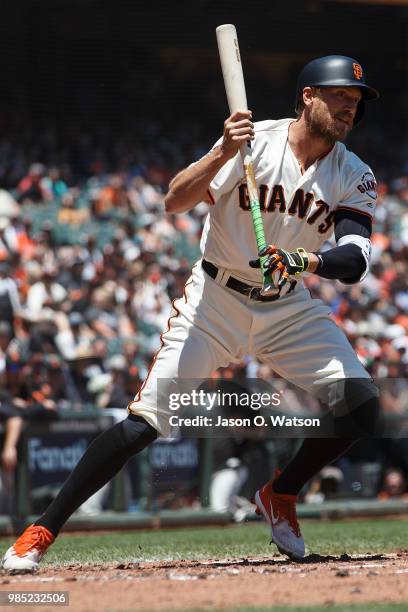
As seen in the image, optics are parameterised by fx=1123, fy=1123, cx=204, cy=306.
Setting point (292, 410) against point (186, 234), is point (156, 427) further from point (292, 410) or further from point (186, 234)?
point (186, 234)

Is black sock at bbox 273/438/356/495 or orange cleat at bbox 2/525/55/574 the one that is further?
black sock at bbox 273/438/356/495

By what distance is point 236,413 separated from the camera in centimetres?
597

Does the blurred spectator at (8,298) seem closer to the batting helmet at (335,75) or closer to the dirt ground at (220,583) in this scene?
the dirt ground at (220,583)

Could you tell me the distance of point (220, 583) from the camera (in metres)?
3.88

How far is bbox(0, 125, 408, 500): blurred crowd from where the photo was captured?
9.66 m

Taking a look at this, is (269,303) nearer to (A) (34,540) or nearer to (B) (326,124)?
(B) (326,124)

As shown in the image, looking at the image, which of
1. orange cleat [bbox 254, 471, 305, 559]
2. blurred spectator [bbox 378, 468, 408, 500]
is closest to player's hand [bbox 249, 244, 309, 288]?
orange cleat [bbox 254, 471, 305, 559]

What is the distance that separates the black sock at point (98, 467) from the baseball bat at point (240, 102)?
739 millimetres

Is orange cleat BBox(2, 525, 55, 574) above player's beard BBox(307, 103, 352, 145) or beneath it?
beneath

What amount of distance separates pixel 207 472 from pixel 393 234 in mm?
8340

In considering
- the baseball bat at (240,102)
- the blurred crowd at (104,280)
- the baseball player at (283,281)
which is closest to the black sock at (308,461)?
the baseball player at (283,281)

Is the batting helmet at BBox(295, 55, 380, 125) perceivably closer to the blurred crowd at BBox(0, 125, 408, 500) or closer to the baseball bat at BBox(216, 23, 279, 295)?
the baseball bat at BBox(216, 23, 279, 295)

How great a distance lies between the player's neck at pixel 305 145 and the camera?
15.1 ft

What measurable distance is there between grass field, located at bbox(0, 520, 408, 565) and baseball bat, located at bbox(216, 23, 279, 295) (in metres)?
Answer: 1.54
